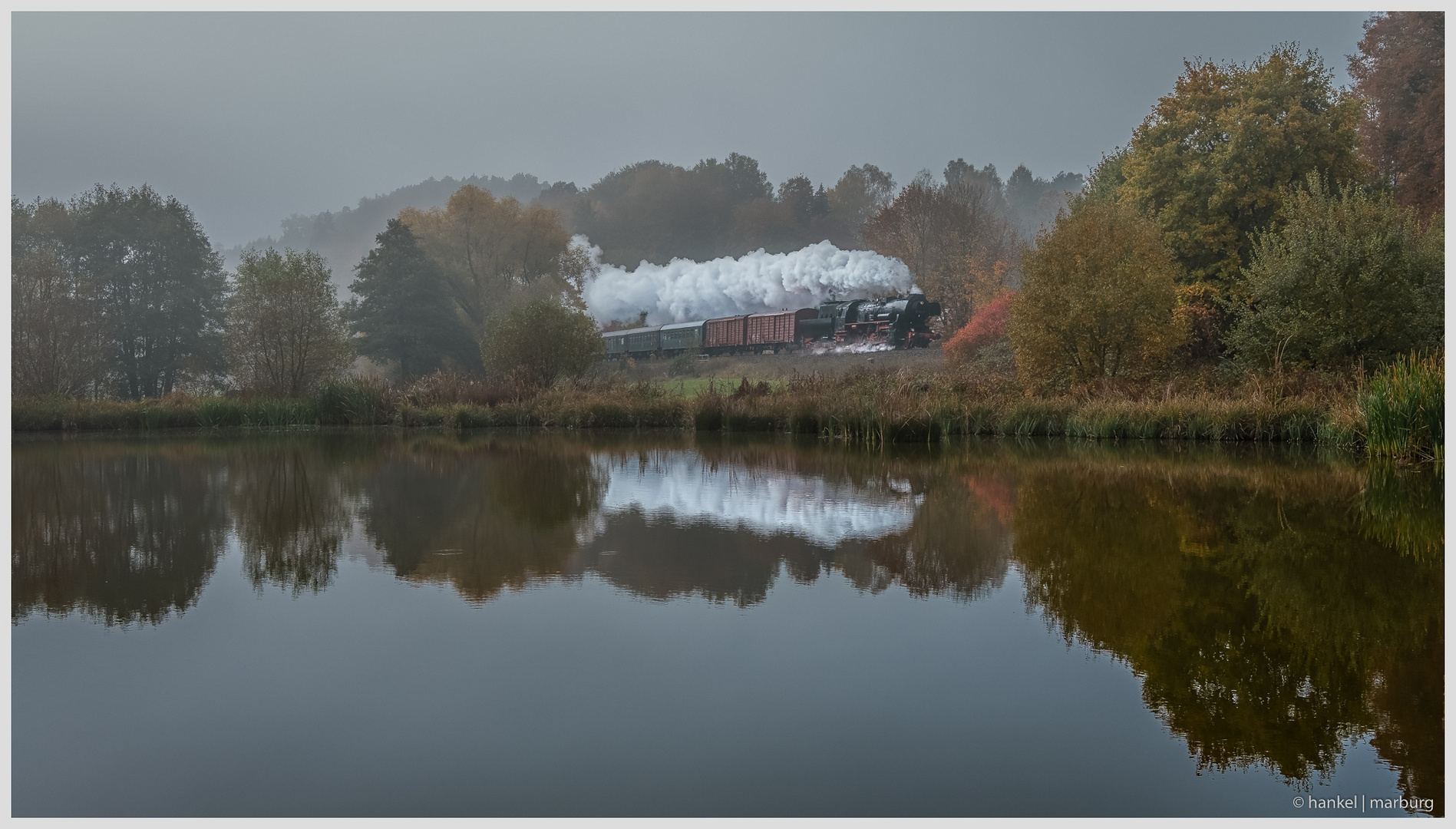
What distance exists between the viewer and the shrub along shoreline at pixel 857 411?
424 inches

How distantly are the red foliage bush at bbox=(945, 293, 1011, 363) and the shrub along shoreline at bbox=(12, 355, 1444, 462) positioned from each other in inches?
427

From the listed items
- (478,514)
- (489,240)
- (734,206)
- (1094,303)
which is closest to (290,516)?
(478,514)

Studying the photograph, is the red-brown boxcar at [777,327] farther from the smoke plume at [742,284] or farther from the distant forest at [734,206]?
the distant forest at [734,206]

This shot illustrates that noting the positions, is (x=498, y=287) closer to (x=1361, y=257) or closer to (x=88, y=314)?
(x=88, y=314)

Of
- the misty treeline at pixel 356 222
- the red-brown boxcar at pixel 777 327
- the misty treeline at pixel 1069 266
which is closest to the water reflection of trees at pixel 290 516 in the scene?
the misty treeline at pixel 1069 266

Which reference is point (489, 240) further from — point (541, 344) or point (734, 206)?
point (541, 344)

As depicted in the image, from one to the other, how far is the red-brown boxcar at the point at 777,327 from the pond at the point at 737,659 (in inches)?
1120

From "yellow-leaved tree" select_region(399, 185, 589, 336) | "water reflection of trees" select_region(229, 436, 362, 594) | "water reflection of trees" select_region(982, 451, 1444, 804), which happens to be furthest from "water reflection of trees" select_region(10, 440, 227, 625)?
"yellow-leaved tree" select_region(399, 185, 589, 336)

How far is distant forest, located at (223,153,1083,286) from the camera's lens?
6025 cm

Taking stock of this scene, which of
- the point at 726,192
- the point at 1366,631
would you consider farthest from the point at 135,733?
the point at 726,192

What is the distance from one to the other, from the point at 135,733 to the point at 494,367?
24.3 m

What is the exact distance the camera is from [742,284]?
45531 mm

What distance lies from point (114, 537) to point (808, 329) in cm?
3005

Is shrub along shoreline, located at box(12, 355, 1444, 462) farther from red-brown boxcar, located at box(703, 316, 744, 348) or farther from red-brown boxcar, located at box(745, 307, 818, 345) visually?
red-brown boxcar, located at box(703, 316, 744, 348)
